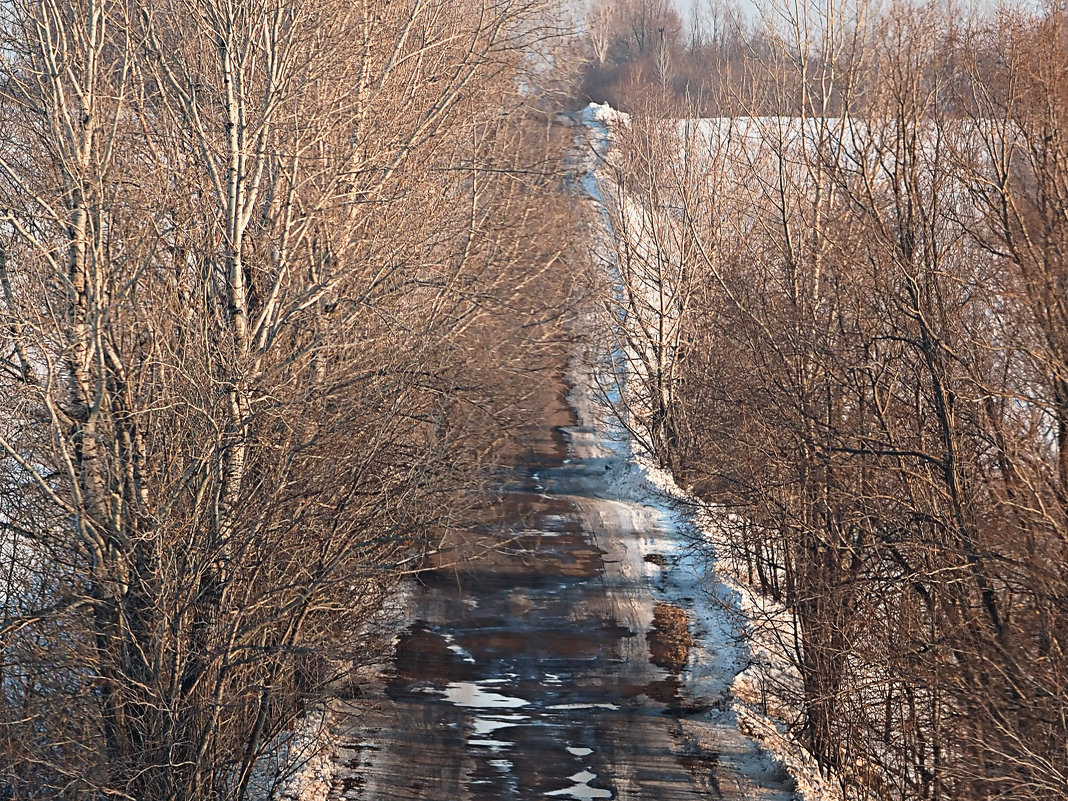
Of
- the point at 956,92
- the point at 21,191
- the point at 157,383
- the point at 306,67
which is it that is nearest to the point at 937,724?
the point at 956,92

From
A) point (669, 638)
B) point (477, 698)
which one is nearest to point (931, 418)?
point (669, 638)

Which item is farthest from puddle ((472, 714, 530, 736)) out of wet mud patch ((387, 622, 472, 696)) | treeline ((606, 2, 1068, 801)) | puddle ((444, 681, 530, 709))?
treeline ((606, 2, 1068, 801))

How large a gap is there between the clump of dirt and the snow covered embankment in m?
0.14

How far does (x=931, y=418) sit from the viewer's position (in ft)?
34.5

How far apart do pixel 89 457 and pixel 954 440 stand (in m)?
6.53

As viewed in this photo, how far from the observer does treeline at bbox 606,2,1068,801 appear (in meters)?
7.94

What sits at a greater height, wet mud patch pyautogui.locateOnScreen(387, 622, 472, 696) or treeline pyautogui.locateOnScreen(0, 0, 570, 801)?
treeline pyautogui.locateOnScreen(0, 0, 570, 801)

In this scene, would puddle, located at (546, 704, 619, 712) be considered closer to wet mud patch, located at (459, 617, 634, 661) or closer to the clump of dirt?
the clump of dirt

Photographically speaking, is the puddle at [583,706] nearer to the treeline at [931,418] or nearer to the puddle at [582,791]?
the puddle at [582,791]

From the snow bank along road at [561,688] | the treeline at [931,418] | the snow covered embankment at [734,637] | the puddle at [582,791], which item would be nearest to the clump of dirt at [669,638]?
the snow bank along road at [561,688]

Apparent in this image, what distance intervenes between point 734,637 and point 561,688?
7.64 feet

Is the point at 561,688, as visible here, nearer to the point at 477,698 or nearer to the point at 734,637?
the point at 477,698

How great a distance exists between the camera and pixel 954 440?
911 cm

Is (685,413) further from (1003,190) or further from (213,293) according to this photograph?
(213,293)
